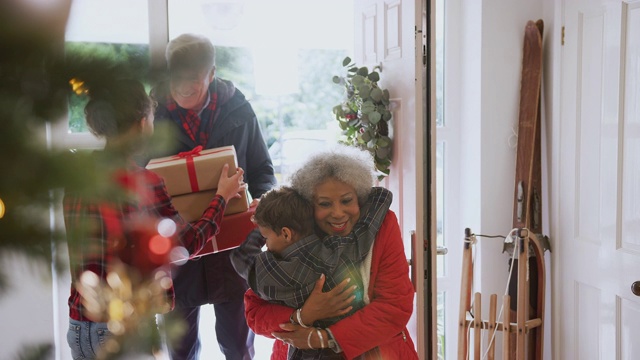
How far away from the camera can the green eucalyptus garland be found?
8.70 ft

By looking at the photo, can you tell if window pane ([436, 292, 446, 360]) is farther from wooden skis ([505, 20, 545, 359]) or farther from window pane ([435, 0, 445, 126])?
window pane ([435, 0, 445, 126])

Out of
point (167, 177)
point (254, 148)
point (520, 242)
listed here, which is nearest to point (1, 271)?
point (167, 177)

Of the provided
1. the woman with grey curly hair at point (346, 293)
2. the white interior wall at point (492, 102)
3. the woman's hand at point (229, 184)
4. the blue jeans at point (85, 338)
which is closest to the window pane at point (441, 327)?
the white interior wall at point (492, 102)

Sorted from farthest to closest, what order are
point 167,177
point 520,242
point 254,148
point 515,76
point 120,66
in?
point 515,76 → point 520,242 → point 254,148 → point 167,177 → point 120,66

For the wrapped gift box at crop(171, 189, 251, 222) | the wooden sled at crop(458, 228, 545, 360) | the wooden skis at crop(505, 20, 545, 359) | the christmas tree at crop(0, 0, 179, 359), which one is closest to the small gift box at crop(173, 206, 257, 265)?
the wrapped gift box at crop(171, 189, 251, 222)

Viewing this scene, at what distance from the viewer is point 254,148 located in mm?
2523

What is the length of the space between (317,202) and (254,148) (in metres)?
0.44

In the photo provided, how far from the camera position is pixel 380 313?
2209mm

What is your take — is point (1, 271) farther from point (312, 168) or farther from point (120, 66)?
point (312, 168)

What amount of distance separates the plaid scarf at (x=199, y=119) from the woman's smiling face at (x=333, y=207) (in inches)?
19.5

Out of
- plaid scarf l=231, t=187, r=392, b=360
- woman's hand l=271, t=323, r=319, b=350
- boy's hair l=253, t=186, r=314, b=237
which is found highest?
boy's hair l=253, t=186, r=314, b=237

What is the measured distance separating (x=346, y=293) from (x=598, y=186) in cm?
122

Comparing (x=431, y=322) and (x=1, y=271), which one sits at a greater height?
(x=1, y=271)

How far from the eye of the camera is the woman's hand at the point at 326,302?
2.20 metres
